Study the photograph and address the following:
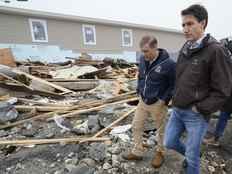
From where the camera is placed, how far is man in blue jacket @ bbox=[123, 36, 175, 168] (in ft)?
8.33

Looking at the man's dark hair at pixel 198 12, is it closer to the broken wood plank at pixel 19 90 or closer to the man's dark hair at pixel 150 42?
the man's dark hair at pixel 150 42

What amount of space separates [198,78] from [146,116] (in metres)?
1.06

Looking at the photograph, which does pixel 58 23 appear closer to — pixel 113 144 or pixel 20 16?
pixel 20 16

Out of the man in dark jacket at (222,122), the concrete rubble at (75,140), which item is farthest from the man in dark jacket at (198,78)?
the man in dark jacket at (222,122)

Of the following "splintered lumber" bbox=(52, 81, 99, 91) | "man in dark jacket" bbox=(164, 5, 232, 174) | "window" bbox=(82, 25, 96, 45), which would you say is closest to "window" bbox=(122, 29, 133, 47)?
"window" bbox=(82, 25, 96, 45)

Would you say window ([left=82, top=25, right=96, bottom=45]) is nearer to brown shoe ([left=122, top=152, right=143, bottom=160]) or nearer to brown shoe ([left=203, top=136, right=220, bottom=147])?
brown shoe ([left=203, top=136, right=220, bottom=147])

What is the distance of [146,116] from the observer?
112 inches

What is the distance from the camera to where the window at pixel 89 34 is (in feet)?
51.4

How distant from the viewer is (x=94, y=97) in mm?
5969

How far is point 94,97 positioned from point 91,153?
9.55 feet

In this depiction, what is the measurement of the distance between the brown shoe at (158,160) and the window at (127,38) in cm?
1576

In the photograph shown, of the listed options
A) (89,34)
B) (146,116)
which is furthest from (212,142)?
(89,34)

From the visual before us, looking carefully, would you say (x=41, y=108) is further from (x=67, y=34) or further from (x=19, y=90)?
(x=67, y=34)

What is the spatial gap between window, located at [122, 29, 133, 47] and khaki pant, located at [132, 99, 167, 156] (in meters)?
15.7
